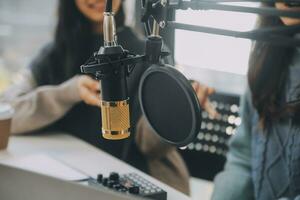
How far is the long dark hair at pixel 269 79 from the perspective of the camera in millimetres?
1391

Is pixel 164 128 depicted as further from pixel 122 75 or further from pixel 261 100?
pixel 261 100

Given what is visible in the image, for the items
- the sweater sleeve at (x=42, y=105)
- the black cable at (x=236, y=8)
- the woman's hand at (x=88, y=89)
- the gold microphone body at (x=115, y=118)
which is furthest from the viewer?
the sweater sleeve at (x=42, y=105)

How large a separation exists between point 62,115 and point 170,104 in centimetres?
95

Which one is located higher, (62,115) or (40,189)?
(40,189)

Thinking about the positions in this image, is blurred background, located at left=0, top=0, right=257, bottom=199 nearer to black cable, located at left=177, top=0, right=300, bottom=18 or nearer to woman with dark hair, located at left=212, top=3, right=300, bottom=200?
woman with dark hair, located at left=212, top=3, right=300, bottom=200

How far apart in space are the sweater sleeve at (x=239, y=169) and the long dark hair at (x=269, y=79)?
64mm

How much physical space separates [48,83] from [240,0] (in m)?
1.24

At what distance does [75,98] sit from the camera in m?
1.77

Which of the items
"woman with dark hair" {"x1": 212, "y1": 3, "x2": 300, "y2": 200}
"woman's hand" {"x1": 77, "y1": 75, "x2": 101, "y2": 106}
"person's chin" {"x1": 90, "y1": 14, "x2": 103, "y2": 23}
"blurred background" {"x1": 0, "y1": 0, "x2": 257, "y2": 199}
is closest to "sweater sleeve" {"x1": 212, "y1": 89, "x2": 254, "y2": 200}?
"woman with dark hair" {"x1": 212, "y1": 3, "x2": 300, "y2": 200}

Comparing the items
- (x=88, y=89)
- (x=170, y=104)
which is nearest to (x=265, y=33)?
(x=170, y=104)

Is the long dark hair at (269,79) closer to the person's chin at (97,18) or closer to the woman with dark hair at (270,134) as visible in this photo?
the woman with dark hair at (270,134)

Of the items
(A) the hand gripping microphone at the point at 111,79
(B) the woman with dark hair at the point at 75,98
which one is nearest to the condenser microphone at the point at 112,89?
(A) the hand gripping microphone at the point at 111,79

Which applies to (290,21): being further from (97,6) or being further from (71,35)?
(71,35)

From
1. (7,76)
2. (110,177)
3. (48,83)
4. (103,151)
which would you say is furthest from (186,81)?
(7,76)
